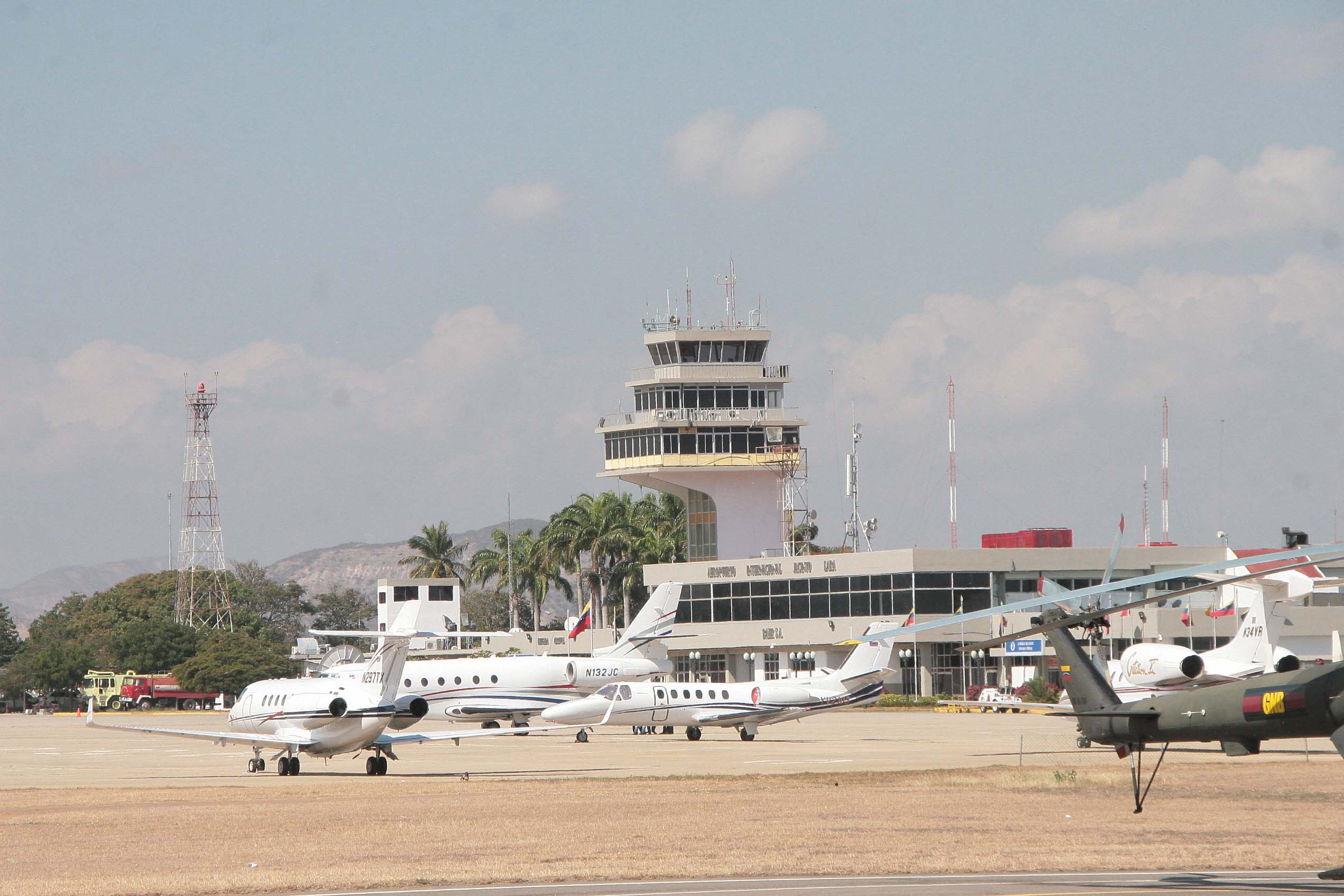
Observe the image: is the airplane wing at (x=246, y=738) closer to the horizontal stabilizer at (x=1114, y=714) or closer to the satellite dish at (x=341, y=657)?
the horizontal stabilizer at (x=1114, y=714)

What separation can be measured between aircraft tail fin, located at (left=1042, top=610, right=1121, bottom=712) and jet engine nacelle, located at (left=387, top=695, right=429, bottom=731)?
→ 17328 mm

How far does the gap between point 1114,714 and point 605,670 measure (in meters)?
37.0

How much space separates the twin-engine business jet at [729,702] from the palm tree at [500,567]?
68176 millimetres

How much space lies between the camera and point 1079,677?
61.3 feet

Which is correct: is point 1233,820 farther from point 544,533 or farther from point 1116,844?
point 544,533

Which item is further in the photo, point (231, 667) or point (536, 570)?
point (536, 570)

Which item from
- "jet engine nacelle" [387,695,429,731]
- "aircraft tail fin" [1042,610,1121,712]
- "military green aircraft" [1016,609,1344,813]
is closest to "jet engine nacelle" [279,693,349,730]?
"jet engine nacelle" [387,695,429,731]

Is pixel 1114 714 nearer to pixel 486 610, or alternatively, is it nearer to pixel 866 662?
pixel 866 662

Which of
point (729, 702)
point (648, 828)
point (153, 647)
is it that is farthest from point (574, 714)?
point (153, 647)

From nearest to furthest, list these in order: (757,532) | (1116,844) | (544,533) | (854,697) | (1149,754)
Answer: (1116,844)
(1149,754)
(854,697)
(757,532)
(544,533)

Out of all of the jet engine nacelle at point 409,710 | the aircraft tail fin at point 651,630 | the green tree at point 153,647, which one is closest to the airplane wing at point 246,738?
the jet engine nacelle at point 409,710

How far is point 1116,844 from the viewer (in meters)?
19.7

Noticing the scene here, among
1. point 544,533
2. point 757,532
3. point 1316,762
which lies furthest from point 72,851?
point 544,533

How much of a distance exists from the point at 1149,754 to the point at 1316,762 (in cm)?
453
